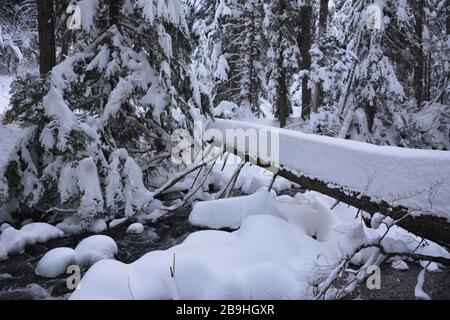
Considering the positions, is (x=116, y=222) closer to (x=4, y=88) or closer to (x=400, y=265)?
(x=400, y=265)

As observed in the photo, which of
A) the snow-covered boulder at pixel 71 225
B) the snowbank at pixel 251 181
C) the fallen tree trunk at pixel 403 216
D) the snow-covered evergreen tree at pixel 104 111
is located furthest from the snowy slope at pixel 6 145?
the fallen tree trunk at pixel 403 216

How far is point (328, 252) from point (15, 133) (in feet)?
28.0

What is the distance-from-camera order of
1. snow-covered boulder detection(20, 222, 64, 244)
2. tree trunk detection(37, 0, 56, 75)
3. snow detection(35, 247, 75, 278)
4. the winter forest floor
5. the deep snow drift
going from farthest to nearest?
tree trunk detection(37, 0, 56, 75) < snow-covered boulder detection(20, 222, 64, 244) < snow detection(35, 247, 75, 278) < the winter forest floor < the deep snow drift

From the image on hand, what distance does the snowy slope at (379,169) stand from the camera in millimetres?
4461

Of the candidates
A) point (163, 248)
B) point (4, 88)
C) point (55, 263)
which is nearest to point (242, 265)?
point (163, 248)

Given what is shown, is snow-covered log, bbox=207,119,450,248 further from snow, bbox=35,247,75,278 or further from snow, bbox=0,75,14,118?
snow, bbox=0,75,14,118

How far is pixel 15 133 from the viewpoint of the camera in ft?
33.4

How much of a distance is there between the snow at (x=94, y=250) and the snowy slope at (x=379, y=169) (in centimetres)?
344

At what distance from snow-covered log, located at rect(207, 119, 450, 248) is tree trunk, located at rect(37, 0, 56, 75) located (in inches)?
233

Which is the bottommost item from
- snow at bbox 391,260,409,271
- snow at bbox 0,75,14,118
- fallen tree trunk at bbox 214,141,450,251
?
snow at bbox 391,260,409,271

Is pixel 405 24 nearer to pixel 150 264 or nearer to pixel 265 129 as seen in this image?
pixel 265 129

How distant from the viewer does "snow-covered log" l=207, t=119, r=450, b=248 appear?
4500 mm

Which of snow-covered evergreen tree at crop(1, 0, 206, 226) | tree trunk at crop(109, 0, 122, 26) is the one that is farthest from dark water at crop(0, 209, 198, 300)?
tree trunk at crop(109, 0, 122, 26)

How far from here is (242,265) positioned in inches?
219
